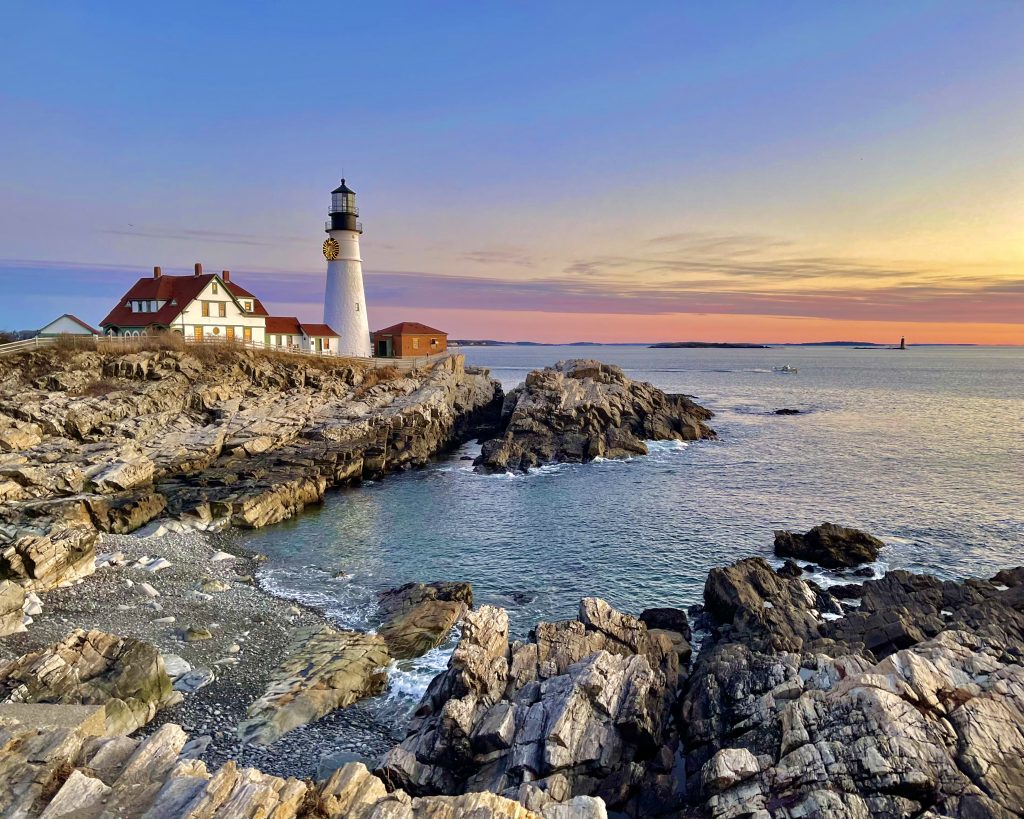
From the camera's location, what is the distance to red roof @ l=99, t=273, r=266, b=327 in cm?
5224

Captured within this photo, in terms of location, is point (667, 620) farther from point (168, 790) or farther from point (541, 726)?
point (168, 790)

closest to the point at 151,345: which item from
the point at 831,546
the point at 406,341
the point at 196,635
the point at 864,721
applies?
the point at 406,341

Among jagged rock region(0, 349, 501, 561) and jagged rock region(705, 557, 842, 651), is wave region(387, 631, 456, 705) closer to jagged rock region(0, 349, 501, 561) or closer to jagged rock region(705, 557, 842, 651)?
jagged rock region(705, 557, 842, 651)

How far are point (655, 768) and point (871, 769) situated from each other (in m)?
3.89

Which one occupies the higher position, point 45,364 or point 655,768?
point 45,364

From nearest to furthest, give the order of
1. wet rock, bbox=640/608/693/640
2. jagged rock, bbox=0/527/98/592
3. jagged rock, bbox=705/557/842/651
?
jagged rock, bbox=705/557/842/651, wet rock, bbox=640/608/693/640, jagged rock, bbox=0/527/98/592

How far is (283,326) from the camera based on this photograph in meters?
61.6

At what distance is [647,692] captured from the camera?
1306 centimetres

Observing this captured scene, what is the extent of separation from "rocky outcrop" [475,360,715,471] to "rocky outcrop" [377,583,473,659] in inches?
867

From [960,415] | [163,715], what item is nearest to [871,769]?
[163,715]

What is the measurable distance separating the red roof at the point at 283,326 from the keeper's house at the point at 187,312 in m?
2.12

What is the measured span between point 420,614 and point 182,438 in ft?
81.0

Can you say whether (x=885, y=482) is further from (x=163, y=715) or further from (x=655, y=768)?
(x=163, y=715)

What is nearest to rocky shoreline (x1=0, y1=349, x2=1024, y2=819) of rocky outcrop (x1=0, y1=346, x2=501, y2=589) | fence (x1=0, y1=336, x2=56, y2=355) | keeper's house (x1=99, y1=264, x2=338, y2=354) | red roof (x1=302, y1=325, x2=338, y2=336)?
rocky outcrop (x1=0, y1=346, x2=501, y2=589)
